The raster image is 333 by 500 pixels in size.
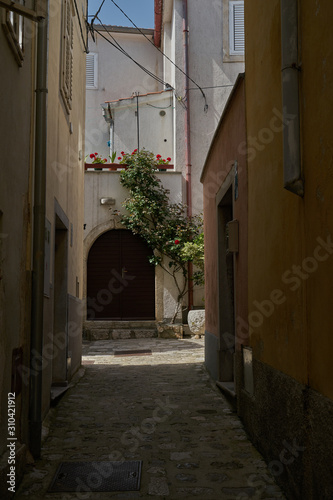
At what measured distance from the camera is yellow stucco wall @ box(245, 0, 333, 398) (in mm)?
2781

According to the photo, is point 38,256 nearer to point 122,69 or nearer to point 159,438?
point 159,438

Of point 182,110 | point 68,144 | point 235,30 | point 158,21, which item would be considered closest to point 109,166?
point 182,110

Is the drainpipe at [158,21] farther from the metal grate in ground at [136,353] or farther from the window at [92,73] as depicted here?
the metal grate in ground at [136,353]

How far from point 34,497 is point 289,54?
10.2ft

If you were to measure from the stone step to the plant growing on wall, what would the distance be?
824 millimetres

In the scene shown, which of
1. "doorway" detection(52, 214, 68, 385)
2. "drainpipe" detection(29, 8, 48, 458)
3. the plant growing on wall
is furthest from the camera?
the plant growing on wall

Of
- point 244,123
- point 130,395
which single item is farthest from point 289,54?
point 130,395

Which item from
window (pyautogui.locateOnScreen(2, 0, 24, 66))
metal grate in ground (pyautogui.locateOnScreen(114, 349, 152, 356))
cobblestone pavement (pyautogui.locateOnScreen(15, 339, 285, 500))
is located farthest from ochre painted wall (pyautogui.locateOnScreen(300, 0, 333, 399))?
metal grate in ground (pyautogui.locateOnScreen(114, 349, 152, 356))

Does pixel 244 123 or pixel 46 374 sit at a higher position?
pixel 244 123

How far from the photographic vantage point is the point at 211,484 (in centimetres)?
373

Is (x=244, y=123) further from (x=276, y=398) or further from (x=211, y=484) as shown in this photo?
(x=211, y=484)

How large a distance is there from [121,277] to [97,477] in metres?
11.0

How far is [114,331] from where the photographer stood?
1385 centimetres

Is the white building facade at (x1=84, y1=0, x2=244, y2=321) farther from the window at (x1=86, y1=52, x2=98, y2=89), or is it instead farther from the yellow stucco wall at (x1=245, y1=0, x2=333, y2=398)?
the yellow stucco wall at (x1=245, y1=0, x2=333, y2=398)
